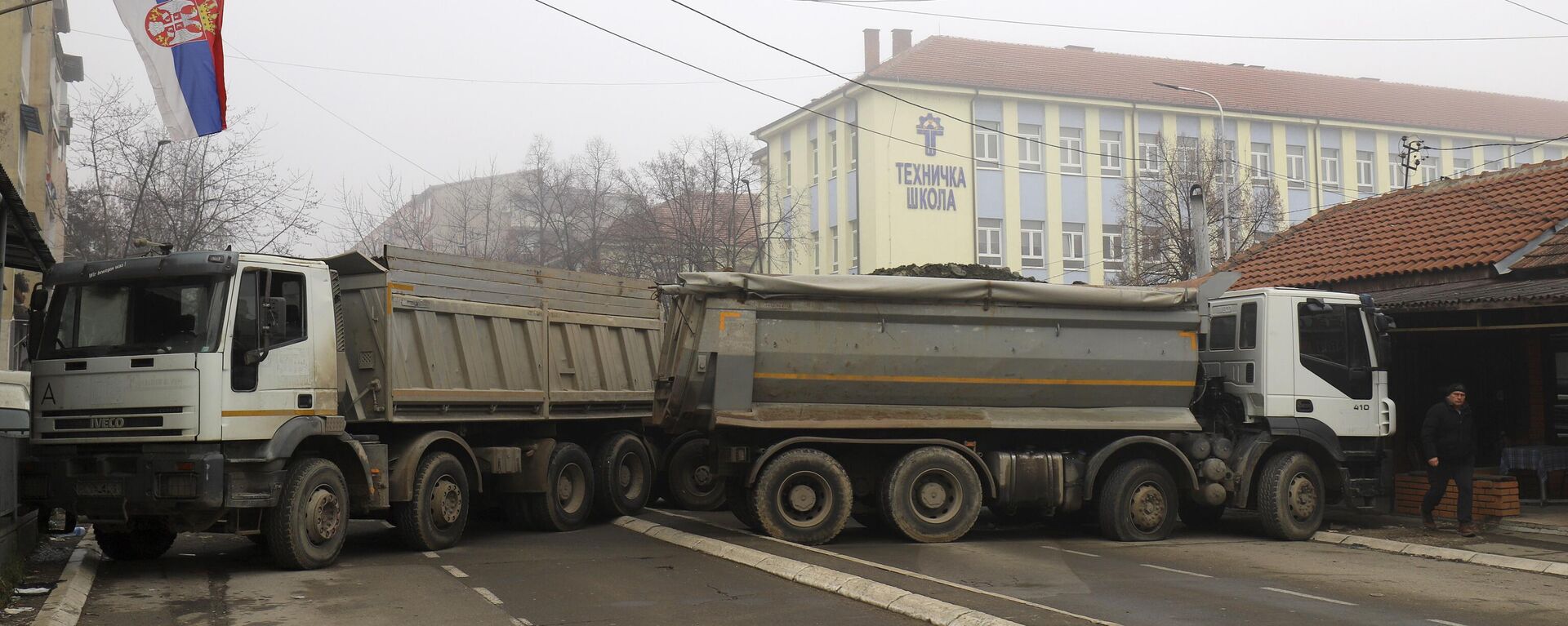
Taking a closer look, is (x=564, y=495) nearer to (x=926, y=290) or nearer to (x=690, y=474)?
(x=690, y=474)

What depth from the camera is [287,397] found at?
10.2 m

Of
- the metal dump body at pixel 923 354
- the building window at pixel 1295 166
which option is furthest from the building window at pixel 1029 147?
the metal dump body at pixel 923 354

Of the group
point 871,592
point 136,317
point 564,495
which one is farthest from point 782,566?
point 136,317

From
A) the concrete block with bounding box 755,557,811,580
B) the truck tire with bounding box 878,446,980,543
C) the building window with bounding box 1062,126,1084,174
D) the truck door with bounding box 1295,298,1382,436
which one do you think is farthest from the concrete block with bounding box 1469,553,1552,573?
the building window with bounding box 1062,126,1084,174

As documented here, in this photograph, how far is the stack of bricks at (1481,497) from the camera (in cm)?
1373

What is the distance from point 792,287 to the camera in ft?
38.4

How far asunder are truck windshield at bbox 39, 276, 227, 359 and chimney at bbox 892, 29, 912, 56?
137ft

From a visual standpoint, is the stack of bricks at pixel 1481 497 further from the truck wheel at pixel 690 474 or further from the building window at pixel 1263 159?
the building window at pixel 1263 159

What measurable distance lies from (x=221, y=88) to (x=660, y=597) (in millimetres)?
7716

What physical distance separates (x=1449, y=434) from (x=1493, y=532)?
4.24 ft

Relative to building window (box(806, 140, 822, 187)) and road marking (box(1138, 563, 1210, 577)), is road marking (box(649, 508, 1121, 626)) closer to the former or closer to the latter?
road marking (box(1138, 563, 1210, 577))

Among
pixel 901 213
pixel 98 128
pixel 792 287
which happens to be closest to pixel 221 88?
pixel 792 287

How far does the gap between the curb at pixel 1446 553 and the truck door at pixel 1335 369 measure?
3.57ft

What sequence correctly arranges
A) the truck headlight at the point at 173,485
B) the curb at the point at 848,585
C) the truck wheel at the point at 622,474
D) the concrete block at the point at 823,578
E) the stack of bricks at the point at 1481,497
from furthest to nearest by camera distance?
the truck wheel at the point at 622,474
the stack of bricks at the point at 1481,497
the truck headlight at the point at 173,485
the concrete block at the point at 823,578
the curb at the point at 848,585
